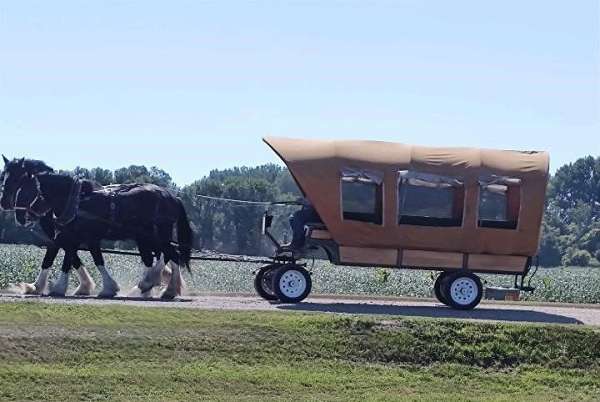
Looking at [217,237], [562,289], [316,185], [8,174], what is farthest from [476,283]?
[562,289]

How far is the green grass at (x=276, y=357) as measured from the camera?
591 inches

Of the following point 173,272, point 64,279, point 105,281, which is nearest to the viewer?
point 64,279

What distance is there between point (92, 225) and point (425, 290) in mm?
13483

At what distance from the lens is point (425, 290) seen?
3325cm

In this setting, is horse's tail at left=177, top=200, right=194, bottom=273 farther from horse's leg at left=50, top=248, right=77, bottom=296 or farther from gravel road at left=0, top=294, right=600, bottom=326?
horse's leg at left=50, top=248, right=77, bottom=296

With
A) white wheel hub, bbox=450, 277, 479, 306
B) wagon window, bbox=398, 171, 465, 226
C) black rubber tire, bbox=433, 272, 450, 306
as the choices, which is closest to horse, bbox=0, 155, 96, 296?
wagon window, bbox=398, 171, 465, 226

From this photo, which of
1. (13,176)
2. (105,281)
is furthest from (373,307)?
(13,176)

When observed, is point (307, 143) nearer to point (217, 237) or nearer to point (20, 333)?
point (217, 237)

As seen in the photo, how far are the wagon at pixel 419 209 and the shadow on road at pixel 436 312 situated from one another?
55 cm

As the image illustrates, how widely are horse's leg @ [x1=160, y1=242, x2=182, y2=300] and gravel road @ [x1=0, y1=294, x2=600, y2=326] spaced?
0.34 meters

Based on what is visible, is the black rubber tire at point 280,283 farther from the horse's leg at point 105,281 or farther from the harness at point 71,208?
the harness at point 71,208

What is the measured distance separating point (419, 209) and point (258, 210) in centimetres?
332

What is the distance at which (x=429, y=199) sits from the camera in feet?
71.7

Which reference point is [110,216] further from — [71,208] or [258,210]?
[258,210]
